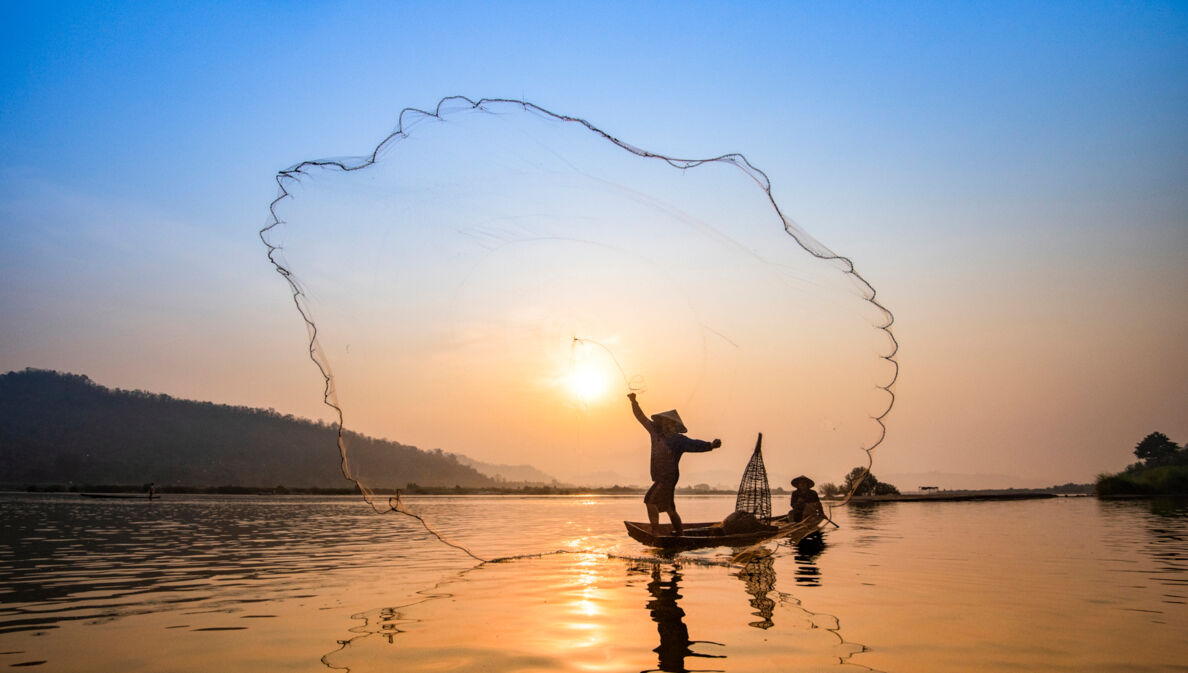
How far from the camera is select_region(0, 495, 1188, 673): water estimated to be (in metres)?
7.61

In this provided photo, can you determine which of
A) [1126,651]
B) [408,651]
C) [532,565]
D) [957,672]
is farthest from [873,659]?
[532,565]

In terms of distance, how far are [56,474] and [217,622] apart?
617 feet

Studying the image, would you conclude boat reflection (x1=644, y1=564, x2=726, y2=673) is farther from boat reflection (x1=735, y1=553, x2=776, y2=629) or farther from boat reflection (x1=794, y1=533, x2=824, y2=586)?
boat reflection (x1=794, y1=533, x2=824, y2=586)

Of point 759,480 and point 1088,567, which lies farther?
point 759,480

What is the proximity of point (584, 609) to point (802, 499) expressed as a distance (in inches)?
591

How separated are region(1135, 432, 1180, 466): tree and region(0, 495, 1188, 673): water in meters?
121

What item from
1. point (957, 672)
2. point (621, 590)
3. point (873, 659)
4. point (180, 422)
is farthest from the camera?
point (180, 422)

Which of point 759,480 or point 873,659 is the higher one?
point 759,480

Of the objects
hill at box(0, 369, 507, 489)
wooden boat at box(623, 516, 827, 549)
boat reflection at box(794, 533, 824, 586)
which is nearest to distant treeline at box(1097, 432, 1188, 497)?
boat reflection at box(794, 533, 824, 586)

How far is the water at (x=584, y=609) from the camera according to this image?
25.0 ft

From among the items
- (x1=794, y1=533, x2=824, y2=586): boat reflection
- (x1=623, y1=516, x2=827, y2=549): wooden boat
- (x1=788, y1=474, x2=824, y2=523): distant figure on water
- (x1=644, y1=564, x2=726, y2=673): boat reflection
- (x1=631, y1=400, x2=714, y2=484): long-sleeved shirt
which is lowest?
(x1=794, y1=533, x2=824, y2=586): boat reflection

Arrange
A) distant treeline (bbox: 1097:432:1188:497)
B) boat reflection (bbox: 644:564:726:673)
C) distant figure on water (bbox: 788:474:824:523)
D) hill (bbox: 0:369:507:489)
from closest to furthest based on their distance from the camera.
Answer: boat reflection (bbox: 644:564:726:673) < distant figure on water (bbox: 788:474:824:523) < distant treeline (bbox: 1097:432:1188:497) < hill (bbox: 0:369:507:489)

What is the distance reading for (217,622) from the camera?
9.36 metres

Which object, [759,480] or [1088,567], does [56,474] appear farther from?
[1088,567]
